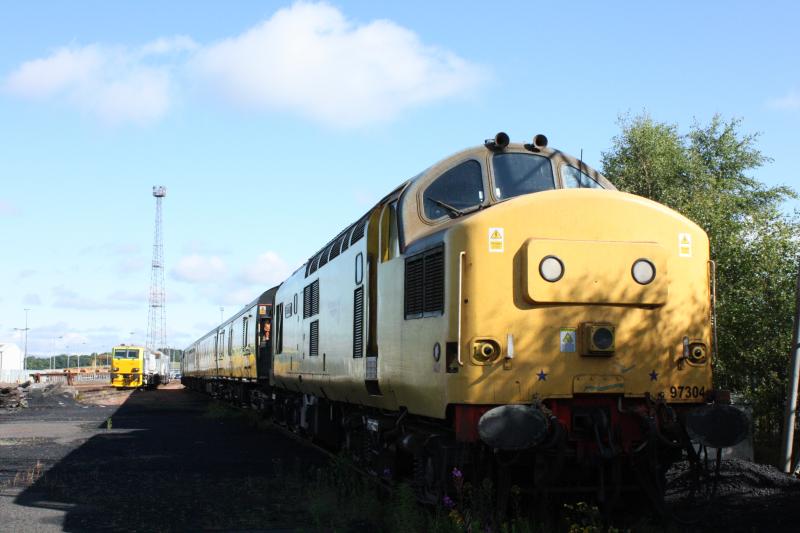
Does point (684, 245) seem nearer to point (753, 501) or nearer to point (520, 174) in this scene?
point (520, 174)

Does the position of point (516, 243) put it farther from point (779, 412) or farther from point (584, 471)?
point (779, 412)

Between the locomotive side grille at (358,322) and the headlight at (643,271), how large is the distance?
389 centimetres

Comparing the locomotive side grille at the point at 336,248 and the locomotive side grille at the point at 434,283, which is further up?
the locomotive side grille at the point at 336,248

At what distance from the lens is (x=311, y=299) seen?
593 inches

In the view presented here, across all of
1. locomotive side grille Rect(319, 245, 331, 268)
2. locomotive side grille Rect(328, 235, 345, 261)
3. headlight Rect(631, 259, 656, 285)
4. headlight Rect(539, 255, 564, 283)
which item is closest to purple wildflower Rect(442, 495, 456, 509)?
headlight Rect(539, 255, 564, 283)

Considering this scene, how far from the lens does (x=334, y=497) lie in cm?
1020

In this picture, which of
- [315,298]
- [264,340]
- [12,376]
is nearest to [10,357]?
[12,376]

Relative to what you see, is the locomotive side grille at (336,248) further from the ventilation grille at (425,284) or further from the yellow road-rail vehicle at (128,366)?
the yellow road-rail vehicle at (128,366)

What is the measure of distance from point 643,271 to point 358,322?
166 inches

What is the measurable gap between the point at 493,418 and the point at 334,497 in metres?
3.77

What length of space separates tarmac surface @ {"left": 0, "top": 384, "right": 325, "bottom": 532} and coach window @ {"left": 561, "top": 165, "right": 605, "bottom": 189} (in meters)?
4.49

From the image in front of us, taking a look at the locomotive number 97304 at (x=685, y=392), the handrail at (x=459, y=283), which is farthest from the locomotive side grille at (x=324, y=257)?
the locomotive number 97304 at (x=685, y=392)

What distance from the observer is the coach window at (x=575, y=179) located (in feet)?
30.5

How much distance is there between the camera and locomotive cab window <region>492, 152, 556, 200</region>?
8.98 metres
